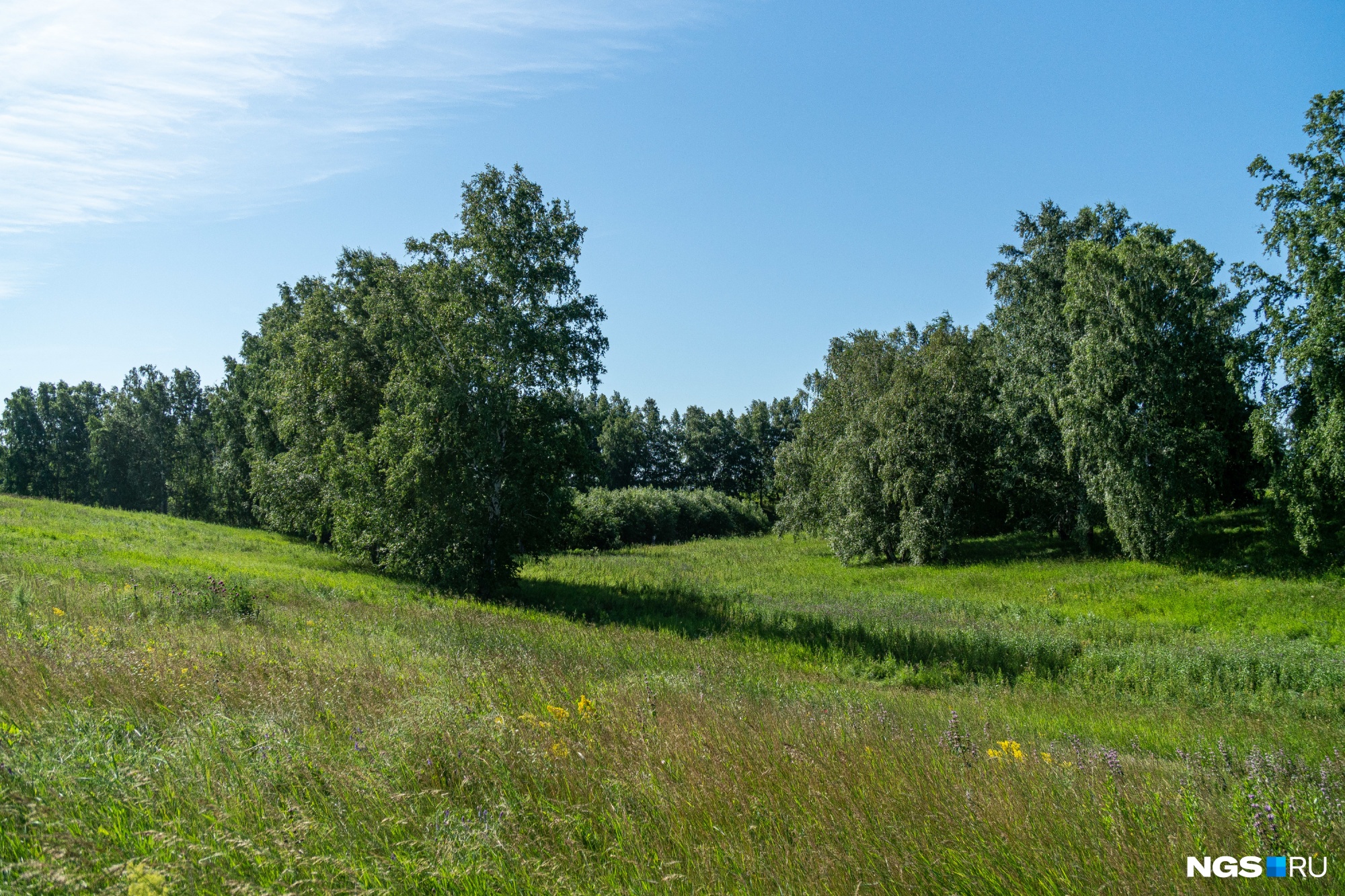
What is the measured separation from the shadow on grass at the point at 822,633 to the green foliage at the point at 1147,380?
1414 centimetres

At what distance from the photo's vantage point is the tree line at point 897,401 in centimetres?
2316

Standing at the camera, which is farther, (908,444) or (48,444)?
(48,444)

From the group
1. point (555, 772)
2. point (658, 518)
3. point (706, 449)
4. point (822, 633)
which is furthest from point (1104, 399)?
point (706, 449)

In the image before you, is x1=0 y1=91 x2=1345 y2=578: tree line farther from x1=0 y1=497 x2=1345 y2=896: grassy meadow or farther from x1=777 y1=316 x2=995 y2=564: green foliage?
x1=0 y1=497 x2=1345 y2=896: grassy meadow

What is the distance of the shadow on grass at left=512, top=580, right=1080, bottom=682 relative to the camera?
1650 cm

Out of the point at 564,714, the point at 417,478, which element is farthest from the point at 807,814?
the point at 417,478

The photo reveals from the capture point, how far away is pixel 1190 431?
28.6 metres

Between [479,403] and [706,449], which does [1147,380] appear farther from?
[706,449]

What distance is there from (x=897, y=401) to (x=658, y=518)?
108 ft

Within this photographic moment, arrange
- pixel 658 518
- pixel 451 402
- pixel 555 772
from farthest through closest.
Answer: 1. pixel 658 518
2. pixel 451 402
3. pixel 555 772

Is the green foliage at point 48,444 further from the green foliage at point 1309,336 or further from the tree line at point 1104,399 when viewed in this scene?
the green foliage at point 1309,336

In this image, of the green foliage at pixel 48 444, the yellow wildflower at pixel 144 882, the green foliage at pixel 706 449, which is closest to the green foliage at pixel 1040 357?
the yellow wildflower at pixel 144 882

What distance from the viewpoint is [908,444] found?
35.9 m

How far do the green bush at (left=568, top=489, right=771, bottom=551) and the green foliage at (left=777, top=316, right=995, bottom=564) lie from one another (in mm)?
17227
